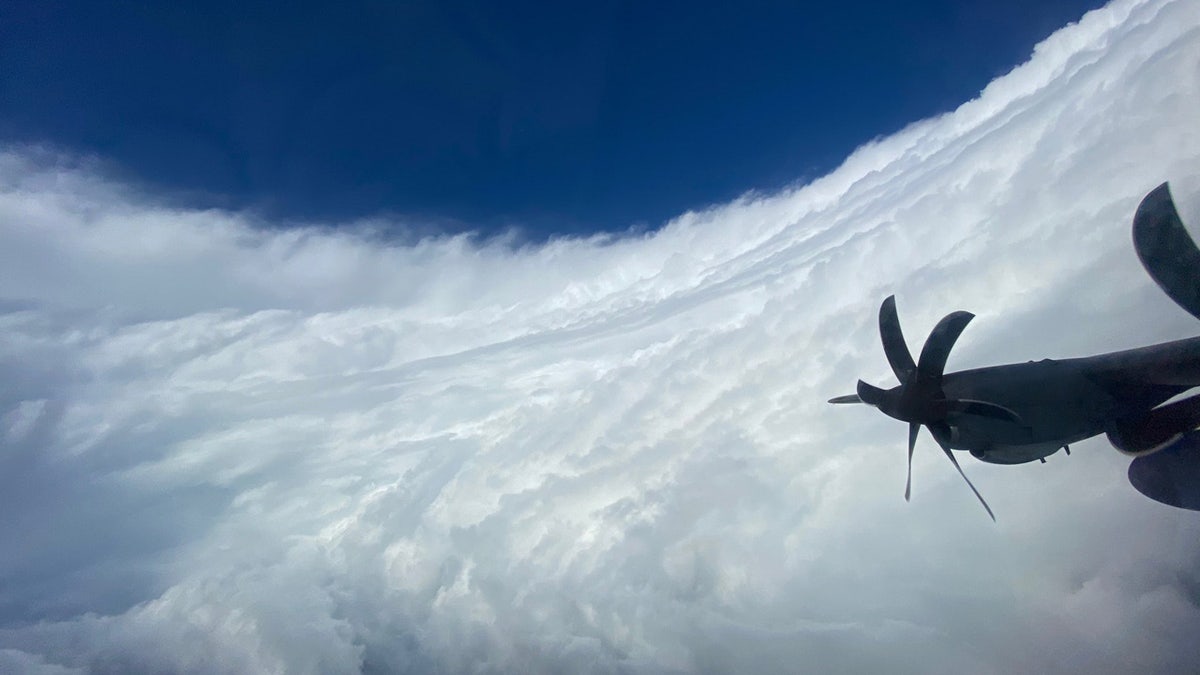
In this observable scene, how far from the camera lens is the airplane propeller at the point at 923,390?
19406mm

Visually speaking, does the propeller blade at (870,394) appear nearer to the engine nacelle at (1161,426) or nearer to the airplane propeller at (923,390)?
the airplane propeller at (923,390)

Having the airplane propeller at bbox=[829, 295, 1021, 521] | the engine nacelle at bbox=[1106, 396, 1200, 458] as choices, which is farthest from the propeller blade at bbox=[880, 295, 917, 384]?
the engine nacelle at bbox=[1106, 396, 1200, 458]

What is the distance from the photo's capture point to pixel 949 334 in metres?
19.5

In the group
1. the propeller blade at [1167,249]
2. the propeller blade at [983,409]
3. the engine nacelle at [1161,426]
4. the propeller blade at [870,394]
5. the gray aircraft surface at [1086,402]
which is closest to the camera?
the propeller blade at [1167,249]

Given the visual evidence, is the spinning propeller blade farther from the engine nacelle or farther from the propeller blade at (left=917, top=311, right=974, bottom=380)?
the engine nacelle

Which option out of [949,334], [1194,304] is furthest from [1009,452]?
[1194,304]

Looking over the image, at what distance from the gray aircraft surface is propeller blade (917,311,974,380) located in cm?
3

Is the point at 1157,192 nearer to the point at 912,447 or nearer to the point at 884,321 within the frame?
the point at 884,321

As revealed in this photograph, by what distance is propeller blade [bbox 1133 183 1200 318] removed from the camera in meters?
17.9

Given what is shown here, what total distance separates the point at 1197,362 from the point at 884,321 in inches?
334

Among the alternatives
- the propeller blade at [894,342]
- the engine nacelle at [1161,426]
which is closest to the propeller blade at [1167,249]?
the engine nacelle at [1161,426]

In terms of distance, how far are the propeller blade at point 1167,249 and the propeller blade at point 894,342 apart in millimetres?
6927

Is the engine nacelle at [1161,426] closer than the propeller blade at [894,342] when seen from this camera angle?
Yes

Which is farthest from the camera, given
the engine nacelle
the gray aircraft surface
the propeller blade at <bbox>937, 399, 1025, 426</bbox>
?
the engine nacelle
